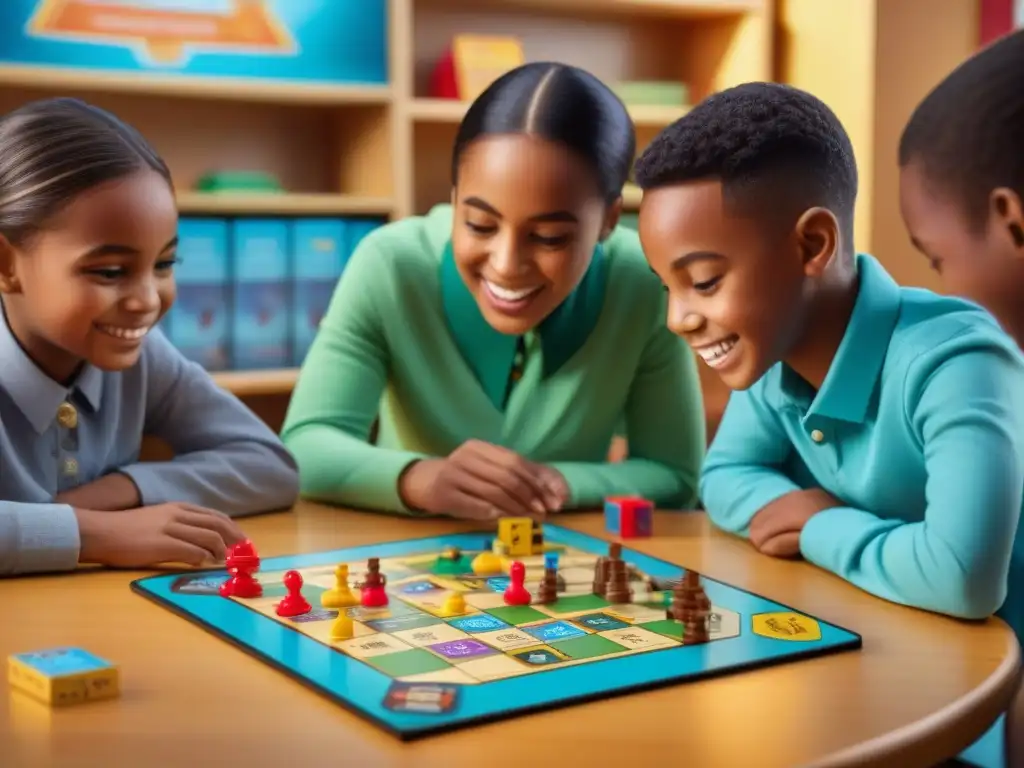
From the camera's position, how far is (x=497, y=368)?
68.0 inches

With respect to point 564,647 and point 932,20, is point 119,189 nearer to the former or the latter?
point 564,647

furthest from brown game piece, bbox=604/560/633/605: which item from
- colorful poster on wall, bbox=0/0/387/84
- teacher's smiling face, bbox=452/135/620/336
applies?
colorful poster on wall, bbox=0/0/387/84

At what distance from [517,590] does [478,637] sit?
0.39 ft

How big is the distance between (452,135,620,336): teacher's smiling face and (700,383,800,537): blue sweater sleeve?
26 cm

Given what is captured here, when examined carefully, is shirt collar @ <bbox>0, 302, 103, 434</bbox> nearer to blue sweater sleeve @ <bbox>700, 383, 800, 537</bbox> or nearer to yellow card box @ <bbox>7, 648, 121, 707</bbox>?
yellow card box @ <bbox>7, 648, 121, 707</bbox>

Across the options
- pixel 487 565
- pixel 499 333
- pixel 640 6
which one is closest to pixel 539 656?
pixel 487 565

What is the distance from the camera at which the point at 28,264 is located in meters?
1.31

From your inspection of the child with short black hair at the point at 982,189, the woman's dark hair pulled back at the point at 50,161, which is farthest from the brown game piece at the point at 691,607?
the child with short black hair at the point at 982,189

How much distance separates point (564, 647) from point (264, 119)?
2.15 m

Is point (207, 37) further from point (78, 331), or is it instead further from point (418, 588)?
point (418, 588)

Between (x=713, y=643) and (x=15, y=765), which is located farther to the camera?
(x=713, y=643)

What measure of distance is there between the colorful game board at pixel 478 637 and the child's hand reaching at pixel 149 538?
0.14ft

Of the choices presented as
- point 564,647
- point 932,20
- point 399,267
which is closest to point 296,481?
point 399,267

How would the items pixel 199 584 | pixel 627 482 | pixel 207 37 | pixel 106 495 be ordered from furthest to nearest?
pixel 207 37 → pixel 627 482 → pixel 106 495 → pixel 199 584
